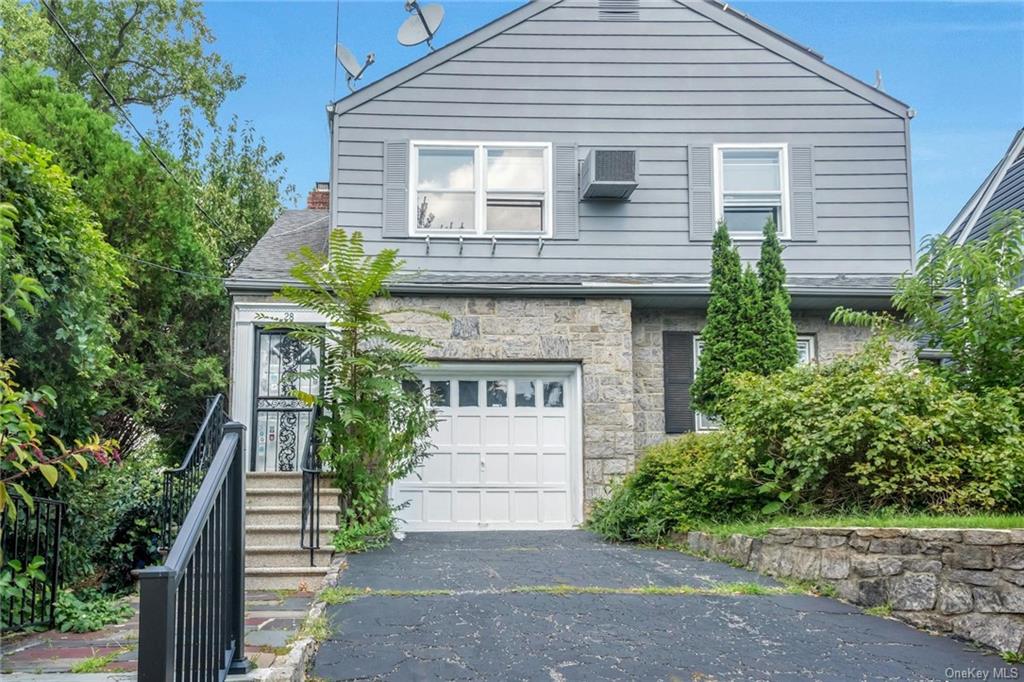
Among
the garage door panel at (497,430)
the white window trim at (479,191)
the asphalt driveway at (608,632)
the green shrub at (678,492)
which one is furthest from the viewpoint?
the white window trim at (479,191)

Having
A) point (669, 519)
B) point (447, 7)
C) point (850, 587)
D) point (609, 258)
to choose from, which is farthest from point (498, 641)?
point (447, 7)

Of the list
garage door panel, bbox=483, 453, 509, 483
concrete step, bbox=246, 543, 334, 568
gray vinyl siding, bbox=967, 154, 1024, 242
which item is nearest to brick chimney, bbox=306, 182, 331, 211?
garage door panel, bbox=483, 453, 509, 483

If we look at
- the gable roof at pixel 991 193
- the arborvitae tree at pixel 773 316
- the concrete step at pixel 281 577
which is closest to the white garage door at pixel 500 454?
the arborvitae tree at pixel 773 316

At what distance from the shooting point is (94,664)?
383cm

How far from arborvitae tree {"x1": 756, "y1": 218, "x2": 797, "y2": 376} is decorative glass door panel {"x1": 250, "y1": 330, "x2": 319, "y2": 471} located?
4960mm

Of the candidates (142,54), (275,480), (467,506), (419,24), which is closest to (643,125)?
(419,24)

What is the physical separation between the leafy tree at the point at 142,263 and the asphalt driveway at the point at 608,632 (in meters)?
5.14

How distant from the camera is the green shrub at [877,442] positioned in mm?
5969

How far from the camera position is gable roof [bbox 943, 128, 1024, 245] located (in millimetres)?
13523

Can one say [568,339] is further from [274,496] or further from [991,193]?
[991,193]

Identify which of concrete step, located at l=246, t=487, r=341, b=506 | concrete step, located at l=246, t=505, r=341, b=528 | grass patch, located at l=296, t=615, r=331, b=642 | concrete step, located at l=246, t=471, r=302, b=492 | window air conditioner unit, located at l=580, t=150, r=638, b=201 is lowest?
grass patch, located at l=296, t=615, r=331, b=642

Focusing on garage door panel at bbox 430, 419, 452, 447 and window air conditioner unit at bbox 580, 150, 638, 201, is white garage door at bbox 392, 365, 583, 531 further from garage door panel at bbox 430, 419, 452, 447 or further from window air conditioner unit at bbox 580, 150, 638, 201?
window air conditioner unit at bbox 580, 150, 638, 201

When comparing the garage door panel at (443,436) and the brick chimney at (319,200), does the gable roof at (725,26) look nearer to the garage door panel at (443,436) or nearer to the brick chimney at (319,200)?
the brick chimney at (319,200)

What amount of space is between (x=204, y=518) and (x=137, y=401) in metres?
8.38
